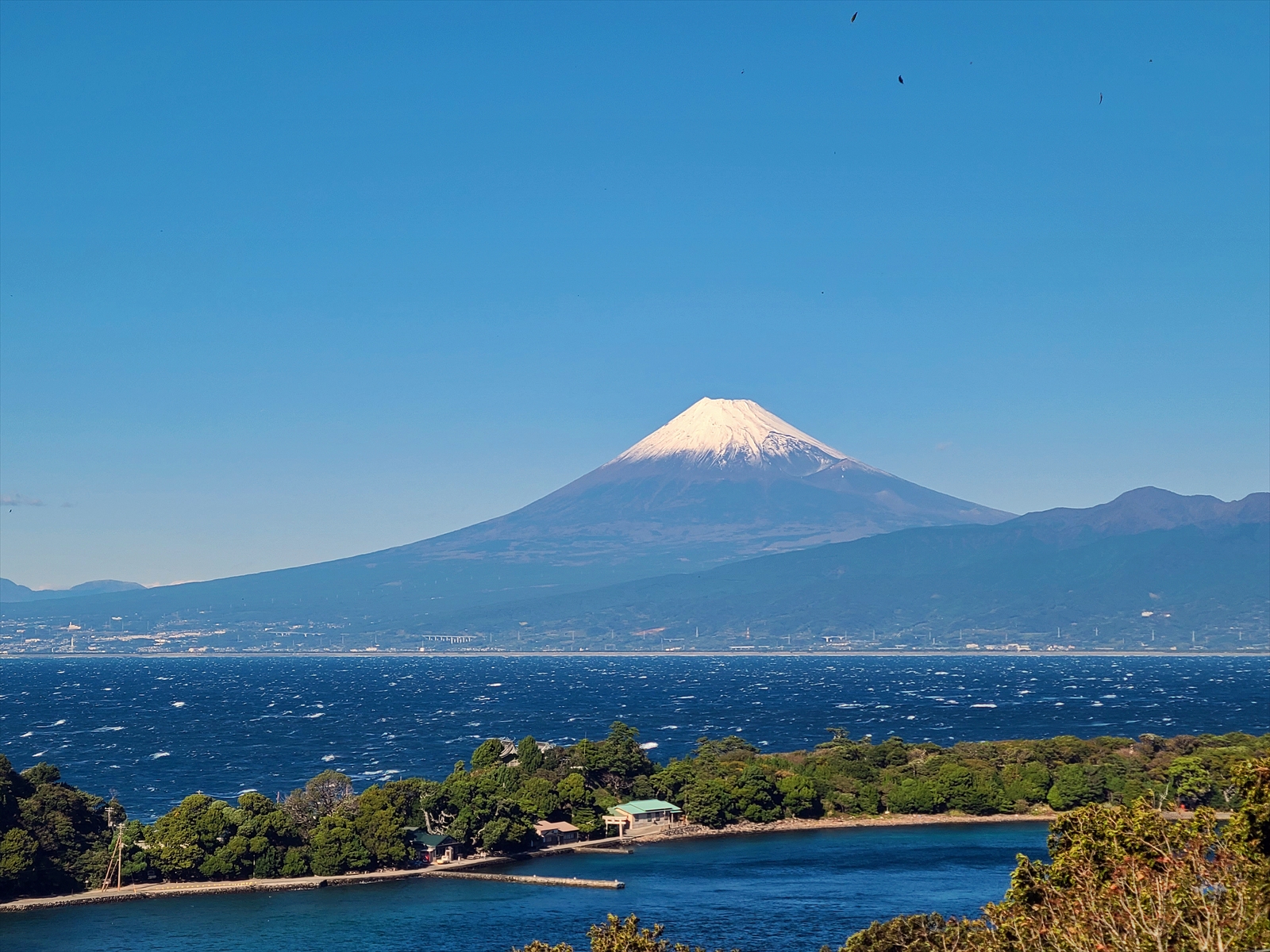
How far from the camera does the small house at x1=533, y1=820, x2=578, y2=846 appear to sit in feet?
242

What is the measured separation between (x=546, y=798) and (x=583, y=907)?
66.1 ft

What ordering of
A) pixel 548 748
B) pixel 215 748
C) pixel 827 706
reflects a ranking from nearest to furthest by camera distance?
pixel 548 748, pixel 215 748, pixel 827 706

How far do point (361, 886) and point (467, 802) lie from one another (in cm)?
979

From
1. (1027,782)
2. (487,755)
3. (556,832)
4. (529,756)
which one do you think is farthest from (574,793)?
(1027,782)

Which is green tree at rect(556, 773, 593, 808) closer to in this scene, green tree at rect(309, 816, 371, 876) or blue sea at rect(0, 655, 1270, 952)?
blue sea at rect(0, 655, 1270, 952)

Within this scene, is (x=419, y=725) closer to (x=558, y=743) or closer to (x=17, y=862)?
(x=558, y=743)

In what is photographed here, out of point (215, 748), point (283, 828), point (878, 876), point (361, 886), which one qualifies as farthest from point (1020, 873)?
point (215, 748)

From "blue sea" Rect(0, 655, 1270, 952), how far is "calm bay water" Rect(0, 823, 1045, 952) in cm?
16

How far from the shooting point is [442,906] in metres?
58.8

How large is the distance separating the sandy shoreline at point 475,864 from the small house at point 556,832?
0.87 meters

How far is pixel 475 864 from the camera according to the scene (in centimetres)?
6806

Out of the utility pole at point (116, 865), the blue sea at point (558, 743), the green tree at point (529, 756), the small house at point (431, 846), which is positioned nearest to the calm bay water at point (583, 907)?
the blue sea at point (558, 743)

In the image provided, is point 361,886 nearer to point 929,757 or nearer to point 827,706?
point 929,757

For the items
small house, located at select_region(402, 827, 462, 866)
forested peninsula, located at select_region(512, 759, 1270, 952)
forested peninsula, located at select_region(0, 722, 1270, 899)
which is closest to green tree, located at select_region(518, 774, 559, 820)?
forested peninsula, located at select_region(0, 722, 1270, 899)
